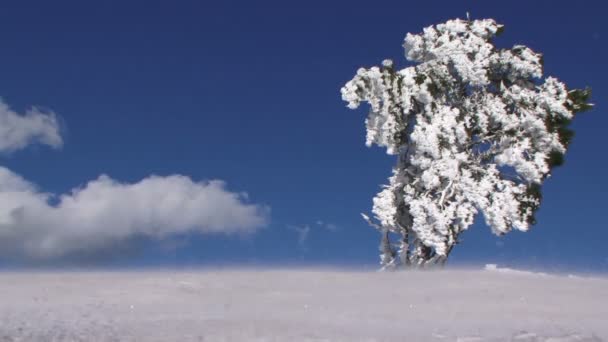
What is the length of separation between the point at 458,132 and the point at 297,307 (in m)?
12.5

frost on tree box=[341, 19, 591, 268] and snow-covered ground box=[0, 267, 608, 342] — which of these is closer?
snow-covered ground box=[0, 267, 608, 342]

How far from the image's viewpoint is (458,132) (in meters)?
23.8

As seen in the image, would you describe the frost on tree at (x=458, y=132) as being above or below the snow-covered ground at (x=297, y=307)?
above

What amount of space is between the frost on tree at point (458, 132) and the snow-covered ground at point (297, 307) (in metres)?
4.38

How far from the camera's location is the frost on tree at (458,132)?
926 inches

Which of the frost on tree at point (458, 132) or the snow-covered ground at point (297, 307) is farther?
the frost on tree at point (458, 132)

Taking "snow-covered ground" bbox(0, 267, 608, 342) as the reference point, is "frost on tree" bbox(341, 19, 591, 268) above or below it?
above

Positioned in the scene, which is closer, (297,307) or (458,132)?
(297,307)

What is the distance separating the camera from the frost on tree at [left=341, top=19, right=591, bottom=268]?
2352 cm

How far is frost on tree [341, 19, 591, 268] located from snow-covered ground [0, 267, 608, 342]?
172 inches

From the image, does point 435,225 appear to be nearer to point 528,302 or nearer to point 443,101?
point 443,101

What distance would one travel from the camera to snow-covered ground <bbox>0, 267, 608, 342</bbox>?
1016 cm

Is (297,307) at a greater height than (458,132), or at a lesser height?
lesser

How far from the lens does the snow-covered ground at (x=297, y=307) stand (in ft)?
33.3
